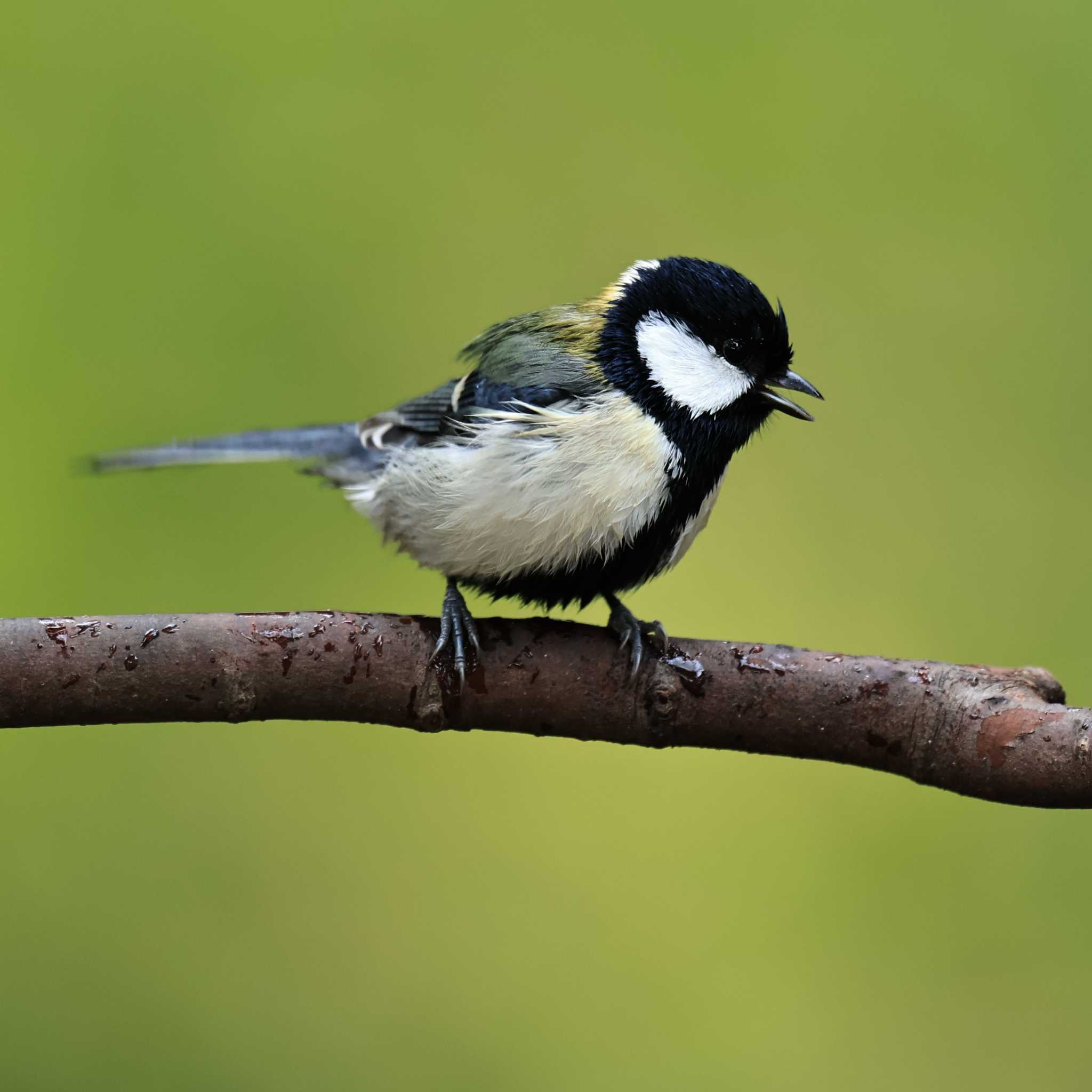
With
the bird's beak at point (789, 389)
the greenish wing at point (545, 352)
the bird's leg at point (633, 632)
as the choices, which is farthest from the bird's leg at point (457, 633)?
the bird's beak at point (789, 389)

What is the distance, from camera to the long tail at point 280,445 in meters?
1.41

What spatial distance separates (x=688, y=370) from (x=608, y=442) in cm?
11

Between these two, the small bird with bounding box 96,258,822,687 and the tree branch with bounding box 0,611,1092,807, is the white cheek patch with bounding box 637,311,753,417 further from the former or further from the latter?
the tree branch with bounding box 0,611,1092,807

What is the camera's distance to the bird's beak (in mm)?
1170

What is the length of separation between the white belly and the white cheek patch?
0.14 ft

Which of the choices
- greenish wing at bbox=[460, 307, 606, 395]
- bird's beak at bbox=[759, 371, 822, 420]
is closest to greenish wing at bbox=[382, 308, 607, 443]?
greenish wing at bbox=[460, 307, 606, 395]

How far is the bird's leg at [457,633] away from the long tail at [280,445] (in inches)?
15.1

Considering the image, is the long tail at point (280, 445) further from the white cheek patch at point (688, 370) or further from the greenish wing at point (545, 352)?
the white cheek patch at point (688, 370)

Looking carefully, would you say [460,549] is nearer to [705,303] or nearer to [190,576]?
[705,303]

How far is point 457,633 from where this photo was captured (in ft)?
3.42

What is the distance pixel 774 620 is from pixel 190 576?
828 millimetres

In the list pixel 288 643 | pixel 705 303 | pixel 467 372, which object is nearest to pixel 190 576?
pixel 467 372

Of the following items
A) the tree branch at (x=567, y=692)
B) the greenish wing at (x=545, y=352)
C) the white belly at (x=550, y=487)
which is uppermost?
the greenish wing at (x=545, y=352)

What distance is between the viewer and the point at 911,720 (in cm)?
101
